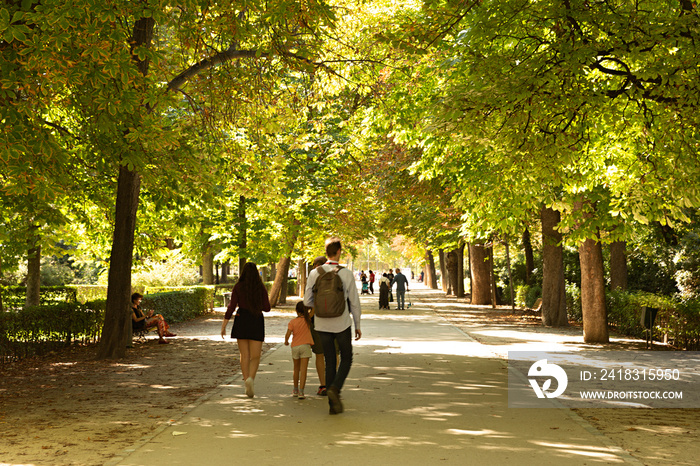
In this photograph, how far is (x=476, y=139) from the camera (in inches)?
371

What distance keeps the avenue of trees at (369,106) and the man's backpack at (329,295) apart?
262 cm

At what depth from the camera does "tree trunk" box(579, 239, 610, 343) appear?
53.0 feet

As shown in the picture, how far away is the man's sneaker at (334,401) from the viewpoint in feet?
24.7

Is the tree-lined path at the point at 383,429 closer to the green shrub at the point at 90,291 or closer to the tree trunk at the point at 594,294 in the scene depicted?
the tree trunk at the point at 594,294

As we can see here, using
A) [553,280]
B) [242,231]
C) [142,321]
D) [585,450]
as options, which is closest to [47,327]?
[142,321]

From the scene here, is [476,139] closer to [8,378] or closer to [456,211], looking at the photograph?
[8,378]

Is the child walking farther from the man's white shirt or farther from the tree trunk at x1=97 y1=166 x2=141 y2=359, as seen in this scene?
the tree trunk at x1=97 y1=166 x2=141 y2=359

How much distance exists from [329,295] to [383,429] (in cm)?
170

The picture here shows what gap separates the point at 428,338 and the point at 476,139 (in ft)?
28.3

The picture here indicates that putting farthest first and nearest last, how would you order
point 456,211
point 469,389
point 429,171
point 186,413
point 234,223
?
point 234,223 → point 456,211 → point 429,171 → point 469,389 → point 186,413

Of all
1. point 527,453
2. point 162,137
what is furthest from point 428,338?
point 527,453

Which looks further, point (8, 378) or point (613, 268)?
point (613, 268)

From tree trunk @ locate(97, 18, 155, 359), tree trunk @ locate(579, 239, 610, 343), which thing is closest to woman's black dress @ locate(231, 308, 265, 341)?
tree trunk @ locate(97, 18, 155, 359)

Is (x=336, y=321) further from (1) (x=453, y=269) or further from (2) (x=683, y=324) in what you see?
(1) (x=453, y=269)
